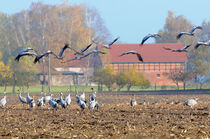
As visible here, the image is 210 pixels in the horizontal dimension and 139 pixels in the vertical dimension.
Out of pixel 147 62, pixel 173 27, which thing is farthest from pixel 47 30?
pixel 173 27

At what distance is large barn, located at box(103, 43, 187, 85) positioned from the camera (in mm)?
81750

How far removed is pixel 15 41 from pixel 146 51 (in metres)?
22.9

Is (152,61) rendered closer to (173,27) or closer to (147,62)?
(147,62)

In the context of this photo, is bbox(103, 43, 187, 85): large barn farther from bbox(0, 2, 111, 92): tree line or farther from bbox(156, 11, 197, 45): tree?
bbox(156, 11, 197, 45): tree

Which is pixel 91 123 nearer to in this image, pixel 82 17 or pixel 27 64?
pixel 27 64

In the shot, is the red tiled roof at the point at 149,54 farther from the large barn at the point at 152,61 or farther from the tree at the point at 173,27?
the tree at the point at 173,27

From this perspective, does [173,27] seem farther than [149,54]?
Yes

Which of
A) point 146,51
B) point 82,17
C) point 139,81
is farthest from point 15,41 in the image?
point 139,81

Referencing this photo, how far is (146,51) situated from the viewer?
84312 millimetres

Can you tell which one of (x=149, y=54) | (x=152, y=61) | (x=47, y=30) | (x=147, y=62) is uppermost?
(x=47, y=30)

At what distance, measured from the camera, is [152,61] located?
83688 mm

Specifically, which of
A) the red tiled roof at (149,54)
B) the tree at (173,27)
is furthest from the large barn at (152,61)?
the tree at (173,27)

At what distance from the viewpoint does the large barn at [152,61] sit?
81.8m

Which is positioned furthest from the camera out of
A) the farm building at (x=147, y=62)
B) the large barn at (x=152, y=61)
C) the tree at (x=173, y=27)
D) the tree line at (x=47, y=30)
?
the tree at (x=173, y=27)
